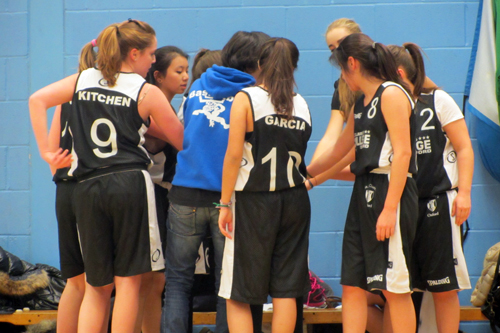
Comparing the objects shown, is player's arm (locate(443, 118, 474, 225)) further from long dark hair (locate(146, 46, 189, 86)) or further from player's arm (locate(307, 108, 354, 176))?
long dark hair (locate(146, 46, 189, 86))

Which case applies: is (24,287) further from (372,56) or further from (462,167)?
(462,167)

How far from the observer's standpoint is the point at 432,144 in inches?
96.0

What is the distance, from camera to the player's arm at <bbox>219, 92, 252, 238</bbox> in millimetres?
2168

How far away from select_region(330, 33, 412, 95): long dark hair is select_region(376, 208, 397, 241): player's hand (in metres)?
0.56

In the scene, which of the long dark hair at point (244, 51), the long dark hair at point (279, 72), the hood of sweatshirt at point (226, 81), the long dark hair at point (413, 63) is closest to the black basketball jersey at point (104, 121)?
the hood of sweatshirt at point (226, 81)

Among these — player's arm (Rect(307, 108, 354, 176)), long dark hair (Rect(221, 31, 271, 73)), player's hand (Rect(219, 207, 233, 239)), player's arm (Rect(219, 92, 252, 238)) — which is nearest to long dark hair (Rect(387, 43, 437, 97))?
player's arm (Rect(307, 108, 354, 176))

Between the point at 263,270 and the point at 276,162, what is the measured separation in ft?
1.57

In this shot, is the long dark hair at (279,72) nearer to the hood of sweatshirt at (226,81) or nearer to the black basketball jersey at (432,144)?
the hood of sweatshirt at (226,81)

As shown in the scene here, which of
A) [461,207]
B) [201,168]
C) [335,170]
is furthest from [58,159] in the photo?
[461,207]

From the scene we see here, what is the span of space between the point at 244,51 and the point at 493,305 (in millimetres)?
2073

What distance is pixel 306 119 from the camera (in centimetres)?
230

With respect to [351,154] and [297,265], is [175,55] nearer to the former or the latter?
[351,154]

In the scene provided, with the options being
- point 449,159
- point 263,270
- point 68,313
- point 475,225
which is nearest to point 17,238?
point 68,313

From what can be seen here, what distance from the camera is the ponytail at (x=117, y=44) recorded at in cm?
229
